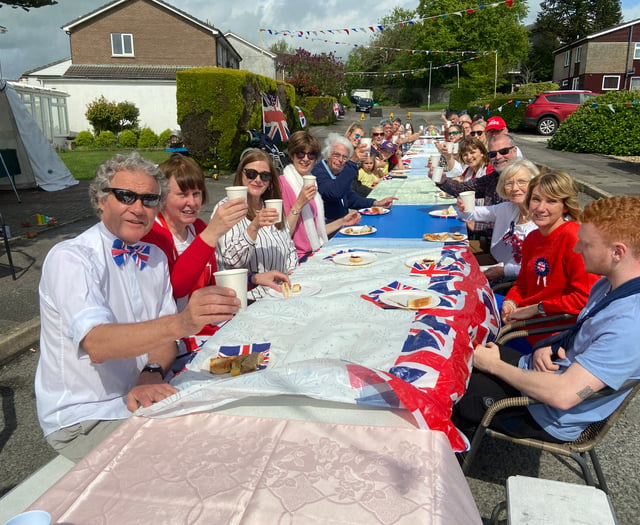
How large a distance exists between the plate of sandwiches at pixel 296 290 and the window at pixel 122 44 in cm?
3497

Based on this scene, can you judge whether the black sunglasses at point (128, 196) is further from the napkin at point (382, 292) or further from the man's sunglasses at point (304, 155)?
the man's sunglasses at point (304, 155)

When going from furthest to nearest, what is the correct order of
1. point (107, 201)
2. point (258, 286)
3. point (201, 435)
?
point (258, 286), point (107, 201), point (201, 435)

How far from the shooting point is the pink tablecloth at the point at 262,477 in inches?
48.0

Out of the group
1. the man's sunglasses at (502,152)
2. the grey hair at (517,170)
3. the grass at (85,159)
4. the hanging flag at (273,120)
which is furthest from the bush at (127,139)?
the grey hair at (517,170)

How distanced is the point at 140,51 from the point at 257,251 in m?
33.9

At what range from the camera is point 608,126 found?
16703mm

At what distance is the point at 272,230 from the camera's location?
12.9 ft

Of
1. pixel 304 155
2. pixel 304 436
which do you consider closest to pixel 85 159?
pixel 304 155

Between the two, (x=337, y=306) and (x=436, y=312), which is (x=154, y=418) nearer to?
(x=337, y=306)

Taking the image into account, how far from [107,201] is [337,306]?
1.18 m

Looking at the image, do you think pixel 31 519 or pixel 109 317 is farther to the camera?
pixel 109 317

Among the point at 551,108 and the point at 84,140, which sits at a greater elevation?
the point at 551,108

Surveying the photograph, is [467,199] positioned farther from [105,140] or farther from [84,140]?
[84,140]

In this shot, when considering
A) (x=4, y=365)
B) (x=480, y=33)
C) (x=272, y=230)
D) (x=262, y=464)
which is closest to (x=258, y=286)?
(x=272, y=230)
